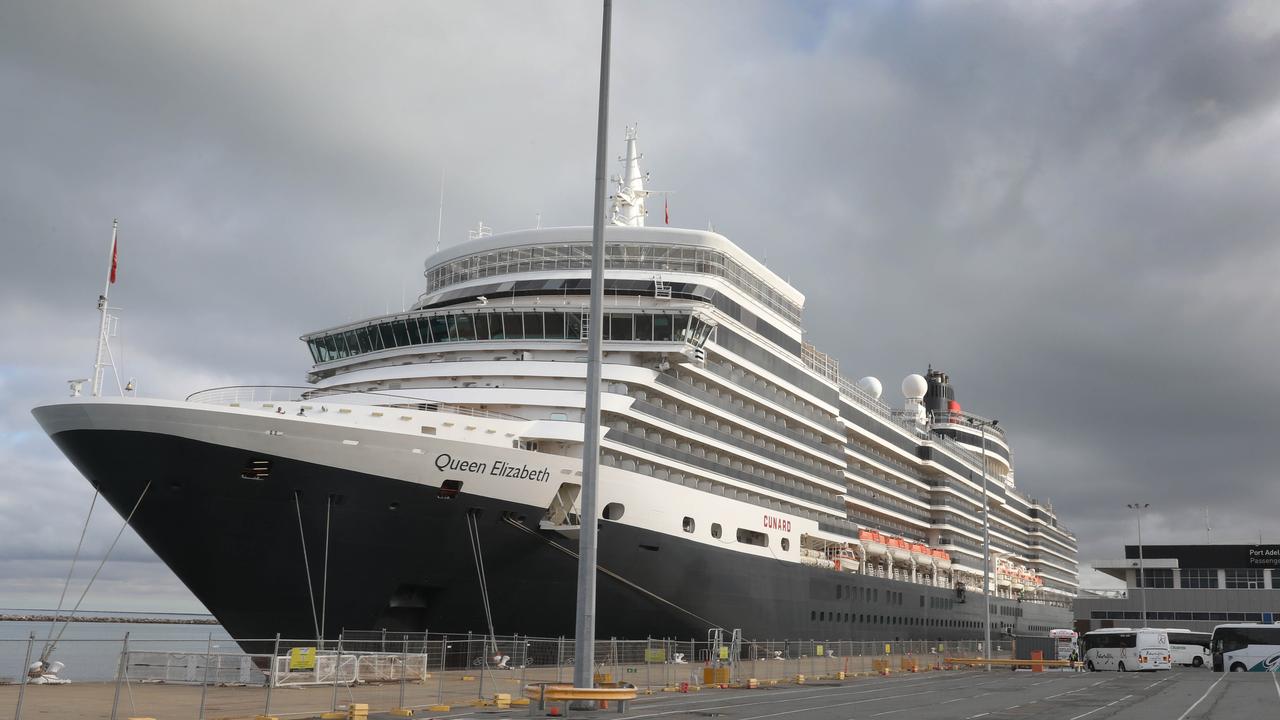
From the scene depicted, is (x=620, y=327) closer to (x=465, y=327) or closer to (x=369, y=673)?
(x=465, y=327)

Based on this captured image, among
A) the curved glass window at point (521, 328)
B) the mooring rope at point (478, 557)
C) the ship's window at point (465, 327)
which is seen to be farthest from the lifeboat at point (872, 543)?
the mooring rope at point (478, 557)

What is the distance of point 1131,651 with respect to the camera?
49.5 metres

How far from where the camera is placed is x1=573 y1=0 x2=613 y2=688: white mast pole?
16375mm

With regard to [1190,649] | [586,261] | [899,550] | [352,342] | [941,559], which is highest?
[586,261]

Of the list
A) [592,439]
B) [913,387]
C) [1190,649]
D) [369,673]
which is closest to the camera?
[592,439]

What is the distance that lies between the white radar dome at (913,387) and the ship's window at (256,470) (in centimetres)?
6120

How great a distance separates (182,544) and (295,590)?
2746mm

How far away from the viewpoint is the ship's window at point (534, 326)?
102 ft

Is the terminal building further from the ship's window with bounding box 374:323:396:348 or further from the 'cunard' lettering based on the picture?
the ship's window with bounding box 374:323:396:348

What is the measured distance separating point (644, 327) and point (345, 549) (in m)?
11.8

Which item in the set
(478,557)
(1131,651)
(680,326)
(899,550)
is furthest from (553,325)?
(1131,651)

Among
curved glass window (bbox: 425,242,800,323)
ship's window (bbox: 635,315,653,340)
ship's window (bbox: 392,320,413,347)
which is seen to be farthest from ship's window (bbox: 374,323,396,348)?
ship's window (bbox: 635,315,653,340)

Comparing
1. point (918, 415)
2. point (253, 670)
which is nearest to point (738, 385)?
point (253, 670)

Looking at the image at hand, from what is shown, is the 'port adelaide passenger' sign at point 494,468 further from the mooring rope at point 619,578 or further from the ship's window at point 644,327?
the ship's window at point 644,327
